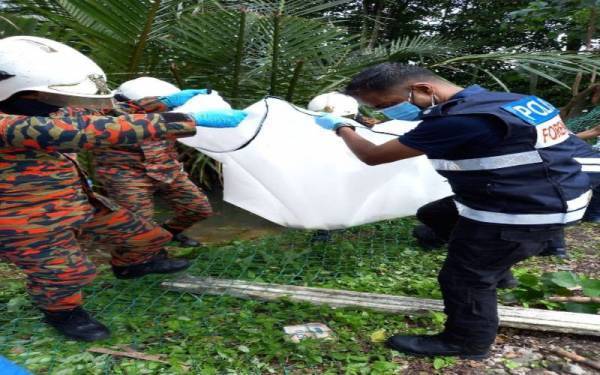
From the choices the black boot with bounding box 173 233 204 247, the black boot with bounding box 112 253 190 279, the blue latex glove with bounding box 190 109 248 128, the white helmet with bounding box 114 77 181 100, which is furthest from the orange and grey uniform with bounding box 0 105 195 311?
the black boot with bounding box 173 233 204 247

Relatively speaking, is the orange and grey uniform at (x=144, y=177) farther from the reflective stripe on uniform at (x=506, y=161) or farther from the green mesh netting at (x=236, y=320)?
A: the reflective stripe on uniform at (x=506, y=161)

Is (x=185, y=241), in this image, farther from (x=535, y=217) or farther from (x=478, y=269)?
(x=535, y=217)

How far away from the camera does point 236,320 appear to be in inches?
86.3

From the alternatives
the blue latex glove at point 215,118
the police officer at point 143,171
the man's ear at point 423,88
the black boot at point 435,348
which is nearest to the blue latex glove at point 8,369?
the blue latex glove at point 215,118

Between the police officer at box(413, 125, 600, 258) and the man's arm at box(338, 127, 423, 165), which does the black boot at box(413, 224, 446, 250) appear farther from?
the man's arm at box(338, 127, 423, 165)

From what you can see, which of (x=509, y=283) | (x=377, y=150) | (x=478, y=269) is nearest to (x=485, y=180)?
(x=478, y=269)

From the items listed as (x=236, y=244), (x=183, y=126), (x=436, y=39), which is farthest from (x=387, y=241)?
(x=436, y=39)

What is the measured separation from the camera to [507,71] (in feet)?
20.1

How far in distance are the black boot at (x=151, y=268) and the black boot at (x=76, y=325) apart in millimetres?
485

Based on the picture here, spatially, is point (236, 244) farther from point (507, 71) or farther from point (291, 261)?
point (507, 71)

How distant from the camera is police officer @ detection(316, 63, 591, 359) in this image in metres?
1.64

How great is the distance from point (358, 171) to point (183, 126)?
1150 millimetres

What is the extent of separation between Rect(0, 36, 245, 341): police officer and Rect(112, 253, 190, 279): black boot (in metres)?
0.37

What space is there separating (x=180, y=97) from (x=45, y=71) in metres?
0.92
